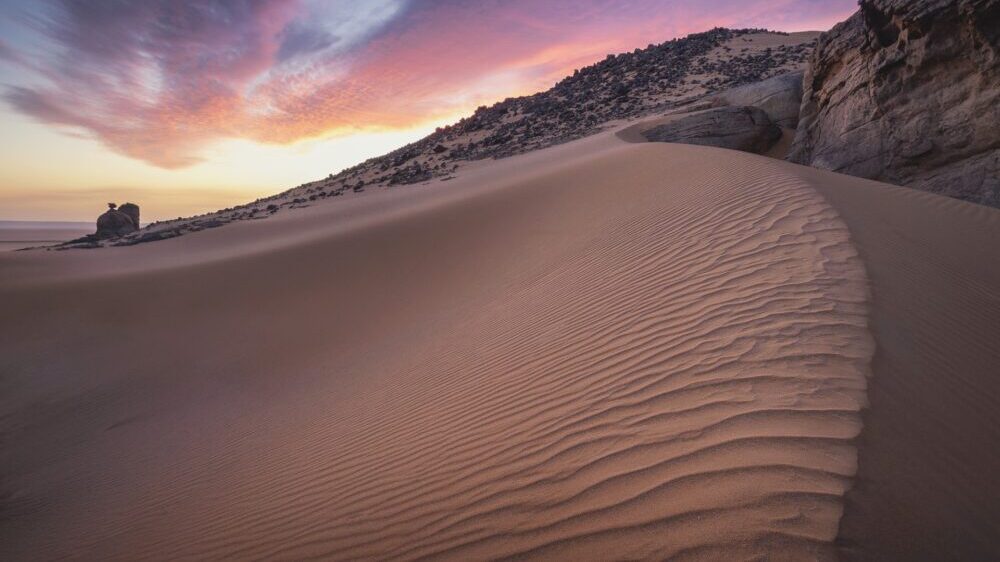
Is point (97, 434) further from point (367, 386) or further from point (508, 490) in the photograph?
point (508, 490)

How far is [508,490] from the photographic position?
2.26 m

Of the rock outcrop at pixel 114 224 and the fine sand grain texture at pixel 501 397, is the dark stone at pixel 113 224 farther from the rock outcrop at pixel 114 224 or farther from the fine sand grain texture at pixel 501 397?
the fine sand grain texture at pixel 501 397

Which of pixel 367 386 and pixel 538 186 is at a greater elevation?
pixel 538 186

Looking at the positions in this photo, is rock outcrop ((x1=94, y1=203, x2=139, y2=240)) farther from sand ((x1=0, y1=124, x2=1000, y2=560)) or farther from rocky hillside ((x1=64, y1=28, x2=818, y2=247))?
sand ((x1=0, y1=124, x2=1000, y2=560))

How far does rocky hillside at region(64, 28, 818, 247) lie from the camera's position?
2473 centimetres

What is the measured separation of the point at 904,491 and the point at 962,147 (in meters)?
9.73

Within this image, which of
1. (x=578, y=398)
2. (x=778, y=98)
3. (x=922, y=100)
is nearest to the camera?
(x=578, y=398)

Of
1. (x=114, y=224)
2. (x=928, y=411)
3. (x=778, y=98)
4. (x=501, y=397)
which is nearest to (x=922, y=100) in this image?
(x=778, y=98)

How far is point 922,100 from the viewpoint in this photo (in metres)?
8.41

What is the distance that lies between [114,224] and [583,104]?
96.6 feet

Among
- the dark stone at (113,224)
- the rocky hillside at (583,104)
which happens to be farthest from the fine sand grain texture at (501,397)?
the dark stone at (113,224)

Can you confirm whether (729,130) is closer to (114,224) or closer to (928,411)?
(928,411)

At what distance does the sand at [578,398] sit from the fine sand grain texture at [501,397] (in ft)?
0.06

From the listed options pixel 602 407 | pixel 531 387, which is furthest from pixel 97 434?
pixel 602 407
